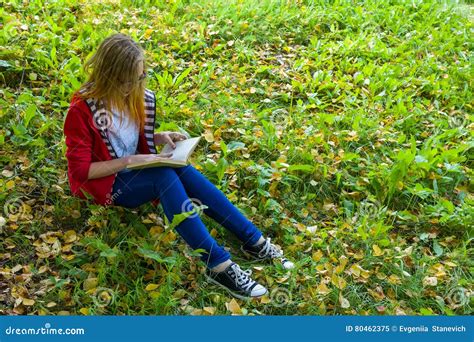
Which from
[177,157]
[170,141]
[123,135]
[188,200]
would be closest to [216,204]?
[188,200]

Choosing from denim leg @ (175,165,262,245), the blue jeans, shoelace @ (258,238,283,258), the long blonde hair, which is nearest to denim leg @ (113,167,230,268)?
the blue jeans

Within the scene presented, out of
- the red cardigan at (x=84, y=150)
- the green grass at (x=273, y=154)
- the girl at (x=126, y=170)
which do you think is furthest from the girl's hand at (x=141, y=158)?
the green grass at (x=273, y=154)

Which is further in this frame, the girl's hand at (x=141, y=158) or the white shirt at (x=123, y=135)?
the white shirt at (x=123, y=135)

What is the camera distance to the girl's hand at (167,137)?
322 cm

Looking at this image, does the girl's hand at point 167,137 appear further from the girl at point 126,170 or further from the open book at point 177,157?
the girl at point 126,170

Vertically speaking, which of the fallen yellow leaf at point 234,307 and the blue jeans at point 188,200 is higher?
the blue jeans at point 188,200

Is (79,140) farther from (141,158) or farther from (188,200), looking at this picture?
(188,200)

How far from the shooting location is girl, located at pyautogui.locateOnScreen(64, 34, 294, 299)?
9.43ft

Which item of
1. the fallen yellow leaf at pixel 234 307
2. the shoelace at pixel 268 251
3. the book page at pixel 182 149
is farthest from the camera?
the shoelace at pixel 268 251

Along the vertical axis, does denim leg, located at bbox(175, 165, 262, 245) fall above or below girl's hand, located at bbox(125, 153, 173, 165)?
below

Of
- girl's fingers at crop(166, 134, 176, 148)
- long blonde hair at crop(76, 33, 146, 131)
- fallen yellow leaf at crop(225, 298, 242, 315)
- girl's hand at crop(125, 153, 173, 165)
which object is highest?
long blonde hair at crop(76, 33, 146, 131)

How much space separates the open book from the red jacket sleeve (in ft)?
0.73

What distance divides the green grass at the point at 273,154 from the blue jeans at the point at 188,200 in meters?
0.18

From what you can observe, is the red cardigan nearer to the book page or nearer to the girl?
the girl
